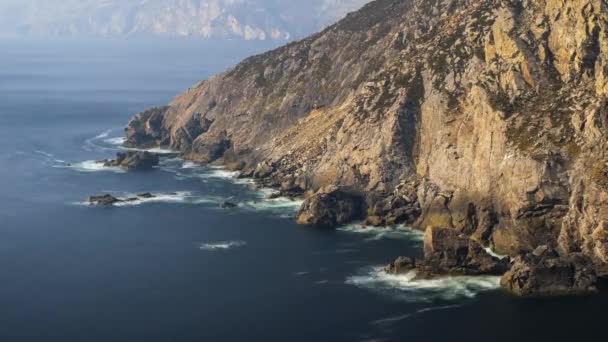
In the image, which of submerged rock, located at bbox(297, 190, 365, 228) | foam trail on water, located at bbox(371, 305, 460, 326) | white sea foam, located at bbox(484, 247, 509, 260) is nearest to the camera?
foam trail on water, located at bbox(371, 305, 460, 326)

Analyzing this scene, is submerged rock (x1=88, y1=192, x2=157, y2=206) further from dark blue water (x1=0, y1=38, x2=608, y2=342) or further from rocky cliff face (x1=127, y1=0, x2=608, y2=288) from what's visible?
rocky cliff face (x1=127, y1=0, x2=608, y2=288)

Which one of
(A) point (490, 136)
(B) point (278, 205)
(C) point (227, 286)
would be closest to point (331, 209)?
(B) point (278, 205)

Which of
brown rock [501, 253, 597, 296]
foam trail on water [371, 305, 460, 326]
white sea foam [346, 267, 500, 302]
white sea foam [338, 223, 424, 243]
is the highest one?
white sea foam [338, 223, 424, 243]

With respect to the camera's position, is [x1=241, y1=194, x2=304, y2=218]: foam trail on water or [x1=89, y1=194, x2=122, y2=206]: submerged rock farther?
[x1=89, y1=194, x2=122, y2=206]: submerged rock

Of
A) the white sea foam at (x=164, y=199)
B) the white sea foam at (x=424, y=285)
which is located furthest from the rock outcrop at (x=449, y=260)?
the white sea foam at (x=164, y=199)

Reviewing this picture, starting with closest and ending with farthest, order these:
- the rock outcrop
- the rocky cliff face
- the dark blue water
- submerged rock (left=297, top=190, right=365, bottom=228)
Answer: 1. the dark blue water
2. the rock outcrop
3. the rocky cliff face
4. submerged rock (left=297, top=190, right=365, bottom=228)

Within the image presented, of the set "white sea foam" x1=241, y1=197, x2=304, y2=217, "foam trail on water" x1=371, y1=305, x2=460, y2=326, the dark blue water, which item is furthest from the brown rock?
"white sea foam" x1=241, y1=197, x2=304, y2=217

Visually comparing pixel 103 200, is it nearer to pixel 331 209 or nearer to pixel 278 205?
pixel 278 205
